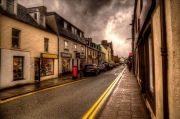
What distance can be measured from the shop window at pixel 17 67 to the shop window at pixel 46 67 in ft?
10.2

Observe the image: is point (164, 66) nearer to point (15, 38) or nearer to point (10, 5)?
point (15, 38)

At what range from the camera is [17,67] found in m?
12.1

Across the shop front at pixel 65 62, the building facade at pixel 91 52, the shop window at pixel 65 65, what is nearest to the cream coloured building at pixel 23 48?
the shop front at pixel 65 62

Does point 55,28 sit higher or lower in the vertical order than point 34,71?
higher

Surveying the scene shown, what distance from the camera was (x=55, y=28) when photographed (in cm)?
1950

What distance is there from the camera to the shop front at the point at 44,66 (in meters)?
14.8

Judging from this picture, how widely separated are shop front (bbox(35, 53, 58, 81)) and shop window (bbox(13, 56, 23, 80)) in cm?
220

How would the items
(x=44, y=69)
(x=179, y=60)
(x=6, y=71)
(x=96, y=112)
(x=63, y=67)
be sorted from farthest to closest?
(x=63, y=67)
(x=44, y=69)
(x=6, y=71)
(x=96, y=112)
(x=179, y=60)

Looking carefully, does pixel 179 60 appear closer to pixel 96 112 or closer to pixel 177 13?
pixel 177 13

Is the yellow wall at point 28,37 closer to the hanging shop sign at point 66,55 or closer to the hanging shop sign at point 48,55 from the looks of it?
the hanging shop sign at point 48,55

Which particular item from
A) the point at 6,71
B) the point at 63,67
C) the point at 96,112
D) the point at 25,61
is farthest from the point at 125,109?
the point at 63,67

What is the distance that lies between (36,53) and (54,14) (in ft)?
28.0

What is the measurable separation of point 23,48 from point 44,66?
4148 millimetres

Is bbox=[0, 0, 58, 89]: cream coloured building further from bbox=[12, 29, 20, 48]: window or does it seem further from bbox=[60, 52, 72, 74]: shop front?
bbox=[60, 52, 72, 74]: shop front
